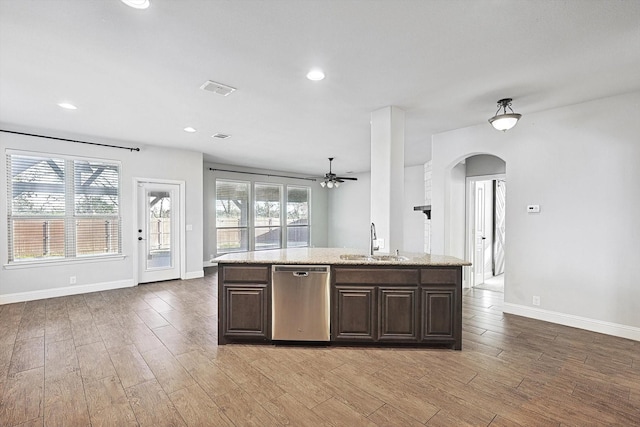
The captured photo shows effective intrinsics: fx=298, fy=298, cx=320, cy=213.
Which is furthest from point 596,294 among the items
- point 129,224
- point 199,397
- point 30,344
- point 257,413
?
point 129,224

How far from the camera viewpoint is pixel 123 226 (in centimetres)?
551

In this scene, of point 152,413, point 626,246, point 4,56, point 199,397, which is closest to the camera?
point 152,413

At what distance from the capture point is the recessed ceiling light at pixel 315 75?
273 centimetres

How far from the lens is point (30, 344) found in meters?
3.08

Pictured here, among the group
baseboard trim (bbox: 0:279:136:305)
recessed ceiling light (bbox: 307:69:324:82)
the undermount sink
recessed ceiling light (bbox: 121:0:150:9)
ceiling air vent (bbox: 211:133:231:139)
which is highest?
recessed ceiling light (bbox: 121:0:150:9)

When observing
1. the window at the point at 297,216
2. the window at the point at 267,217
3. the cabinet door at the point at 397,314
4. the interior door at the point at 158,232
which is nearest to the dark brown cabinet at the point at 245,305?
the cabinet door at the point at 397,314

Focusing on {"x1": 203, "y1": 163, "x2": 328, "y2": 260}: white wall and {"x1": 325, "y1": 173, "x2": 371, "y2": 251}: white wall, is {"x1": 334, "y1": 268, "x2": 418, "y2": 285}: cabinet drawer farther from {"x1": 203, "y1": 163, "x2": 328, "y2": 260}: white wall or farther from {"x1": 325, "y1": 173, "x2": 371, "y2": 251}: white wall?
{"x1": 325, "y1": 173, "x2": 371, "y2": 251}: white wall

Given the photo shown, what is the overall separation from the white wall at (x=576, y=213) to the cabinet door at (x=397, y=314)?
6.60 ft

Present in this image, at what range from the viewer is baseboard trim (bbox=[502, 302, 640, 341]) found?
3254 millimetres

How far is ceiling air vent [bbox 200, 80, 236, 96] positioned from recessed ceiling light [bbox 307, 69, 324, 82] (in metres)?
0.86

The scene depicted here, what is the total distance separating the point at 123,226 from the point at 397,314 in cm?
514

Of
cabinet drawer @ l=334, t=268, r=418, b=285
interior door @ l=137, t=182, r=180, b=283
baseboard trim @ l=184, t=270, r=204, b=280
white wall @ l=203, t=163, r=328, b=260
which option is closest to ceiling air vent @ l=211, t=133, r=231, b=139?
interior door @ l=137, t=182, r=180, b=283

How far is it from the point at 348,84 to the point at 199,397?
301 centimetres

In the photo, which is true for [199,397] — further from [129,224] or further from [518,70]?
[129,224]
